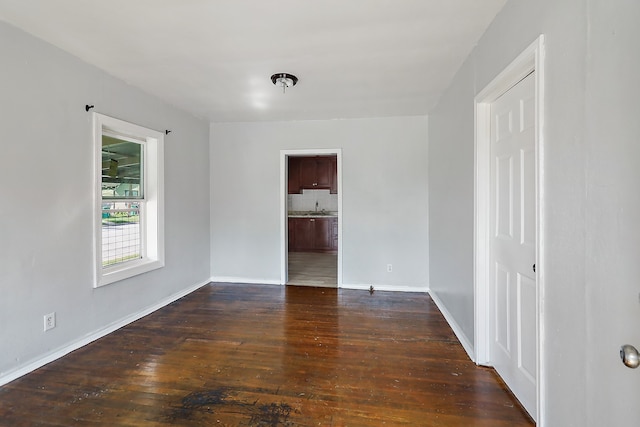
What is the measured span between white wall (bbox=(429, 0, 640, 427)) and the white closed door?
0.30 m

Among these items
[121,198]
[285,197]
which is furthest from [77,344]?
[285,197]

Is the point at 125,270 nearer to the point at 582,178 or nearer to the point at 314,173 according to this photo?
the point at 582,178

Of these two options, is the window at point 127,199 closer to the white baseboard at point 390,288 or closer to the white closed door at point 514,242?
the white baseboard at point 390,288

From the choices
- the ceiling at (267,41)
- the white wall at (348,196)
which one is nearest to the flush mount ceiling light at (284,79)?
the ceiling at (267,41)

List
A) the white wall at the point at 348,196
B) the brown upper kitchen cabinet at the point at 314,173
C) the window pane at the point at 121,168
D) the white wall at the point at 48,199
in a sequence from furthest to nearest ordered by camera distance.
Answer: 1. the brown upper kitchen cabinet at the point at 314,173
2. the white wall at the point at 348,196
3. the window pane at the point at 121,168
4. the white wall at the point at 48,199

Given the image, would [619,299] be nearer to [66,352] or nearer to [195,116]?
[66,352]

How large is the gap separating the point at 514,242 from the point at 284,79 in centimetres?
229

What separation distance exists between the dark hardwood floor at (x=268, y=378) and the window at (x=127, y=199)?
699mm

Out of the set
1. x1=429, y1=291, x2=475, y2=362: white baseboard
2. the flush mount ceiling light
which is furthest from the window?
x1=429, y1=291, x2=475, y2=362: white baseboard

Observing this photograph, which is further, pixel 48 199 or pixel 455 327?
pixel 455 327

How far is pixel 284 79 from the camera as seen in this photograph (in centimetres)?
284

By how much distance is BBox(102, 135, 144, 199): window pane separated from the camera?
9.86 ft

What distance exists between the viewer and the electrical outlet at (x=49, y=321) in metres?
2.35

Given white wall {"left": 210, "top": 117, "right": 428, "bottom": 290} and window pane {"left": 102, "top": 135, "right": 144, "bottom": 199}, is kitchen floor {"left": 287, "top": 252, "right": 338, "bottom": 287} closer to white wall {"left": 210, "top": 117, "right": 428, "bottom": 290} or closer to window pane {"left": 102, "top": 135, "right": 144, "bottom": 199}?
white wall {"left": 210, "top": 117, "right": 428, "bottom": 290}
